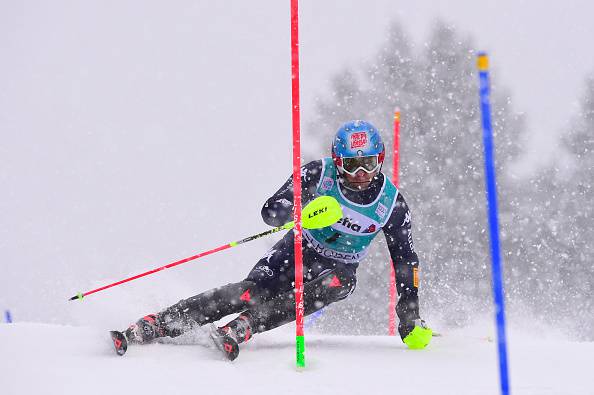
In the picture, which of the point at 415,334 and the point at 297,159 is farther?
the point at 415,334

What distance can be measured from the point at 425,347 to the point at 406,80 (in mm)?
11365

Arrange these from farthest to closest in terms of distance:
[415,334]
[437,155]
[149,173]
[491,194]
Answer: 1. [149,173]
2. [437,155]
3. [415,334]
4. [491,194]

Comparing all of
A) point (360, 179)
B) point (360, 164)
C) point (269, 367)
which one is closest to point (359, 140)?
point (360, 164)

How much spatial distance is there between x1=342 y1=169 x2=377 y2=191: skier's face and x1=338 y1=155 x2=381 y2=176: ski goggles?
0.07 ft

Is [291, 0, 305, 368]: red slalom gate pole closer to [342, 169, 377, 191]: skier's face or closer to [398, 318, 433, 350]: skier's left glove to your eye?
[342, 169, 377, 191]: skier's face

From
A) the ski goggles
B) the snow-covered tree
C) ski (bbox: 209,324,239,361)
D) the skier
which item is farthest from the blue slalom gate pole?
the snow-covered tree

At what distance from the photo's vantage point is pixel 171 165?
371ft

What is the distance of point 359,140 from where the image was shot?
4.38 meters

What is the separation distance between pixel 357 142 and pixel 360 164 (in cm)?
15

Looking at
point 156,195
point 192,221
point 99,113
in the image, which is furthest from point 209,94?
point 192,221

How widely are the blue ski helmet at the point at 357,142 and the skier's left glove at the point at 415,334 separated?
1.12 metres

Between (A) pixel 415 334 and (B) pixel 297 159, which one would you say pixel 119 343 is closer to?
(B) pixel 297 159

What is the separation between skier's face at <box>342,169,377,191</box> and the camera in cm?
442

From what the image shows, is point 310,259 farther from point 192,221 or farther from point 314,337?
point 192,221
